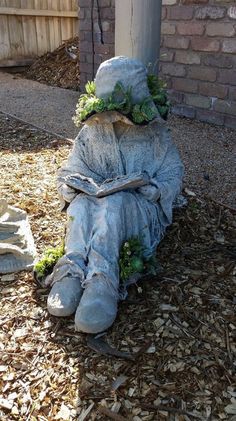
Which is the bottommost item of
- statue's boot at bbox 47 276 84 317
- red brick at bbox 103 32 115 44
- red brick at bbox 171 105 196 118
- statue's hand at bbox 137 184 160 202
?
red brick at bbox 171 105 196 118

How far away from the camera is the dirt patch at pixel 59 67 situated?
8973mm

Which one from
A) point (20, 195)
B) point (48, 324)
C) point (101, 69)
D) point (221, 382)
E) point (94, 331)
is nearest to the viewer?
point (221, 382)

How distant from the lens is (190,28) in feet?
18.4

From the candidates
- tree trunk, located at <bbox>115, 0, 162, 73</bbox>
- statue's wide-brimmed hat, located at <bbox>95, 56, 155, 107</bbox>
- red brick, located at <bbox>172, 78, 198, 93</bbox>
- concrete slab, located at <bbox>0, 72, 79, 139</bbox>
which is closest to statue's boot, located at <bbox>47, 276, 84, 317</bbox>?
statue's wide-brimmed hat, located at <bbox>95, 56, 155, 107</bbox>

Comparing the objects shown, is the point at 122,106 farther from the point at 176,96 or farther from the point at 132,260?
the point at 176,96

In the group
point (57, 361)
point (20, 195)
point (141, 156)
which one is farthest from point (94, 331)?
point (20, 195)

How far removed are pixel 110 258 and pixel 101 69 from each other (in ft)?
3.25

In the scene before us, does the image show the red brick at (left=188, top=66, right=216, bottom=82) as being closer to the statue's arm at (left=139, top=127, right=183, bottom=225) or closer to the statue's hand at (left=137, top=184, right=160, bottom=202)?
the statue's arm at (left=139, top=127, right=183, bottom=225)

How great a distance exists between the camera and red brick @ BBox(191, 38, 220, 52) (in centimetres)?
540

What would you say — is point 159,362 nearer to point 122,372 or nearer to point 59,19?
point 122,372

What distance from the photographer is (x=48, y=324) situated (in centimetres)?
211

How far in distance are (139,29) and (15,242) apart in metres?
1.48

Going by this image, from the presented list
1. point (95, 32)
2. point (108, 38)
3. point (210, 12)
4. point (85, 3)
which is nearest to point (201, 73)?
point (210, 12)

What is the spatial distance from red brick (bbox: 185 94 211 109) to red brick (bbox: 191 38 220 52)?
603 millimetres
